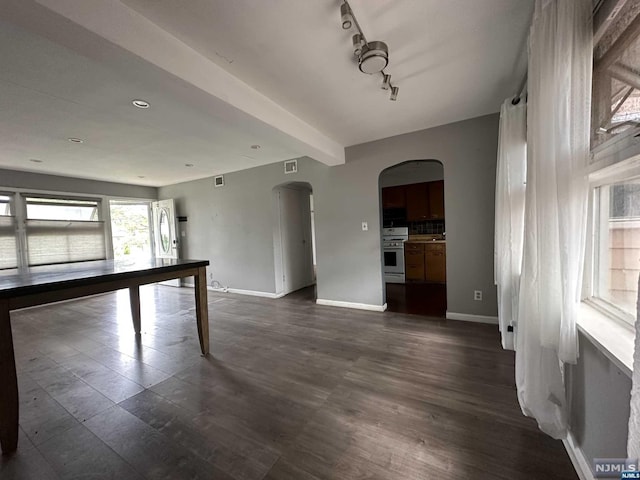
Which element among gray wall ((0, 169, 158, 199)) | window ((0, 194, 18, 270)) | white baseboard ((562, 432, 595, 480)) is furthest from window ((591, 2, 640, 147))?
window ((0, 194, 18, 270))

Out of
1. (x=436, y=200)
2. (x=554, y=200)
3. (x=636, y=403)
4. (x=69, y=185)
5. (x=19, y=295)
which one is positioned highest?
(x=69, y=185)

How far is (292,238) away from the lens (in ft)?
17.2

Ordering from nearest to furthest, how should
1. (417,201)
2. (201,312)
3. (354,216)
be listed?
(201,312), (354,216), (417,201)

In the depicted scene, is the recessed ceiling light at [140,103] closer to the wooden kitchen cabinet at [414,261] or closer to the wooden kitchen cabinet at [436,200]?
the wooden kitchen cabinet at [414,261]

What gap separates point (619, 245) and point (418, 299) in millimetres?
3206

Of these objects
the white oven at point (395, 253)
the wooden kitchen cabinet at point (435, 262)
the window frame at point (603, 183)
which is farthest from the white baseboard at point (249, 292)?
the window frame at point (603, 183)

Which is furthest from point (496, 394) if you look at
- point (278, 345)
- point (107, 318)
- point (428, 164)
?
point (107, 318)

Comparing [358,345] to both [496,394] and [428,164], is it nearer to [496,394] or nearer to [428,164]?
[496,394]

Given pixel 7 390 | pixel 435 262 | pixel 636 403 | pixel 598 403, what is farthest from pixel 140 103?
pixel 435 262

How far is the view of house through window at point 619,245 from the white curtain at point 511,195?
28.1 inches

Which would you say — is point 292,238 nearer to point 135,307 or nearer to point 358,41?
point 135,307

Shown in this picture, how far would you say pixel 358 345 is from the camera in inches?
105

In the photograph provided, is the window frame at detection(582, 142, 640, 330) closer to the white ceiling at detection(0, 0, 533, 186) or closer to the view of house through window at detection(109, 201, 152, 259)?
the white ceiling at detection(0, 0, 533, 186)

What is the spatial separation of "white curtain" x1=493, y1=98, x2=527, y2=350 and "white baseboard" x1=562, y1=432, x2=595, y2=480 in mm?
887
